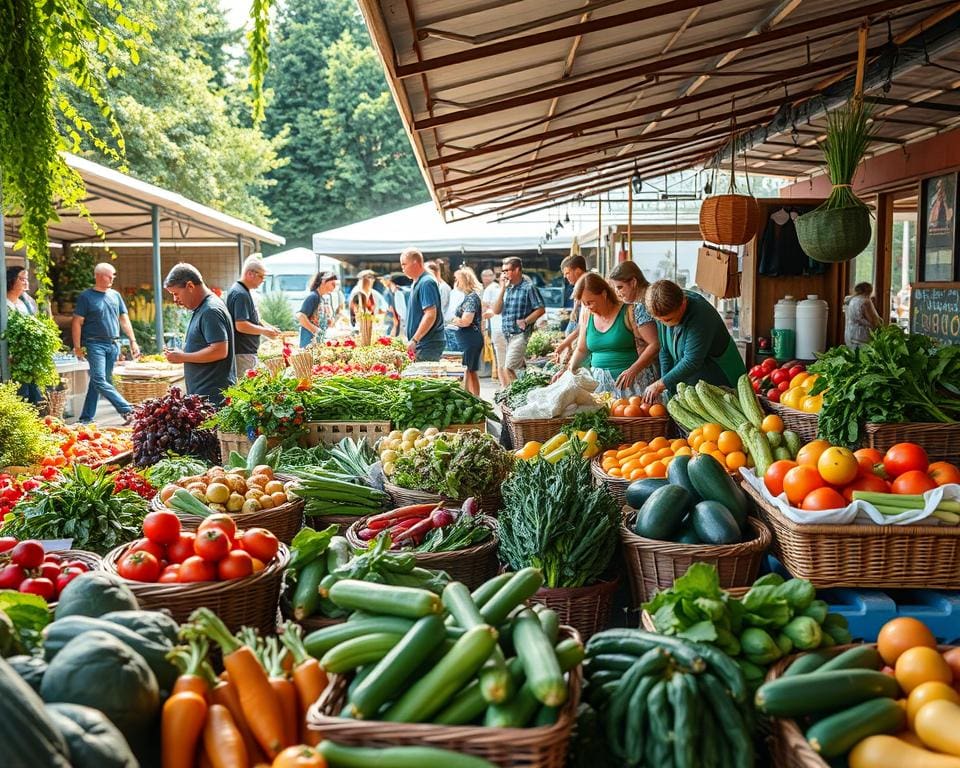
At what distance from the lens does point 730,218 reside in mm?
8703

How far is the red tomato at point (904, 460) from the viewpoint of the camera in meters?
3.34

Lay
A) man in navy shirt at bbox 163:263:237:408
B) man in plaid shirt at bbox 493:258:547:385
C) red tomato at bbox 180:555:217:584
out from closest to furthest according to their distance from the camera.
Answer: red tomato at bbox 180:555:217:584 → man in navy shirt at bbox 163:263:237:408 → man in plaid shirt at bbox 493:258:547:385

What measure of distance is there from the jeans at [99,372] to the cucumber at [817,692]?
32.9 feet

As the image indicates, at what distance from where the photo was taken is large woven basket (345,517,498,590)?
334 centimetres

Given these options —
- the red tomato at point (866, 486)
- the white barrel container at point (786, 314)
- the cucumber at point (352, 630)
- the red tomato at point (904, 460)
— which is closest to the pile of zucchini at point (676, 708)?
the cucumber at point (352, 630)

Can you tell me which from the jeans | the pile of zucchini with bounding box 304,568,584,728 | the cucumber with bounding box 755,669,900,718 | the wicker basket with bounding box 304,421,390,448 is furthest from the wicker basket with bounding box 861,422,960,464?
the jeans

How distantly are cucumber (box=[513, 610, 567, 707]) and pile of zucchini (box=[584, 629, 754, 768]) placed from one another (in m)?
0.18

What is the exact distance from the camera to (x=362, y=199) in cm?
3969

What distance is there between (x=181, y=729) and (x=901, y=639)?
170cm

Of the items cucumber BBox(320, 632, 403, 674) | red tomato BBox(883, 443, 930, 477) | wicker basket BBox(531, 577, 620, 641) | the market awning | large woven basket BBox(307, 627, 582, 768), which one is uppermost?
the market awning

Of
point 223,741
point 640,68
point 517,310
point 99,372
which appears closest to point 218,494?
point 223,741

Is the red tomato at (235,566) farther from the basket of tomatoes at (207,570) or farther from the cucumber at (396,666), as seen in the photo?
the cucumber at (396,666)

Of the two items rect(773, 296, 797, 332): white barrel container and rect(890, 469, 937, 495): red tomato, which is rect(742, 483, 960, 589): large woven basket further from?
rect(773, 296, 797, 332): white barrel container

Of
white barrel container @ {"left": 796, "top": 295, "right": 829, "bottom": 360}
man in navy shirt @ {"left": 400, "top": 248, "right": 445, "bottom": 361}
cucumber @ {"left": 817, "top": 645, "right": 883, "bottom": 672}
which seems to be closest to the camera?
cucumber @ {"left": 817, "top": 645, "right": 883, "bottom": 672}
